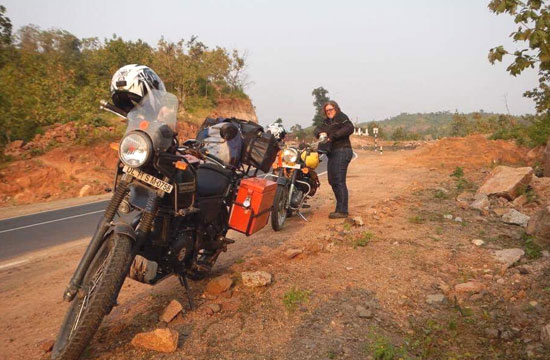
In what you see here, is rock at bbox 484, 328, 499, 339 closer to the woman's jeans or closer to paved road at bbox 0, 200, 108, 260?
the woman's jeans

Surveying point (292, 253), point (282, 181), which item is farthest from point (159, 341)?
point (282, 181)

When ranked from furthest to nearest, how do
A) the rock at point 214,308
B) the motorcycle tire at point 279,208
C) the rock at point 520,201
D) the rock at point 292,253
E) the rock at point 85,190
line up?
the rock at point 85,190 → the rock at point 520,201 → the motorcycle tire at point 279,208 → the rock at point 292,253 → the rock at point 214,308

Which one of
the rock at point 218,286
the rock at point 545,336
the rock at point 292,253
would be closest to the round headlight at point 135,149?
the rock at point 218,286

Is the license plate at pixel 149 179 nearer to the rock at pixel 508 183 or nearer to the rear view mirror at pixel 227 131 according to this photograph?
the rear view mirror at pixel 227 131

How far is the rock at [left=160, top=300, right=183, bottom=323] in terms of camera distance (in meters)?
3.12

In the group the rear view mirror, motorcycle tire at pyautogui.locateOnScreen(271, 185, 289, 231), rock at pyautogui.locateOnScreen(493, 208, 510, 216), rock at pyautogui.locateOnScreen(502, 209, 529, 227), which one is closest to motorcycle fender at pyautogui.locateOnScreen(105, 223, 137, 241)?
the rear view mirror

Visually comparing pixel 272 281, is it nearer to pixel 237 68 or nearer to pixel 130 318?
pixel 130 318

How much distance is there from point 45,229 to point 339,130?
21.5 feet

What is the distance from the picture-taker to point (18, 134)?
57.7 feet

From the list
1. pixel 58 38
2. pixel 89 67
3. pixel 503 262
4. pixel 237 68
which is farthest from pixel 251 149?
pixel 237 68

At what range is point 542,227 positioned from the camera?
15.5 ft

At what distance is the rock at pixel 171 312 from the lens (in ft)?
10.2

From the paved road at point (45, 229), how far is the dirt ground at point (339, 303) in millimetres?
1255

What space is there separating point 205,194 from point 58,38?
106ft
